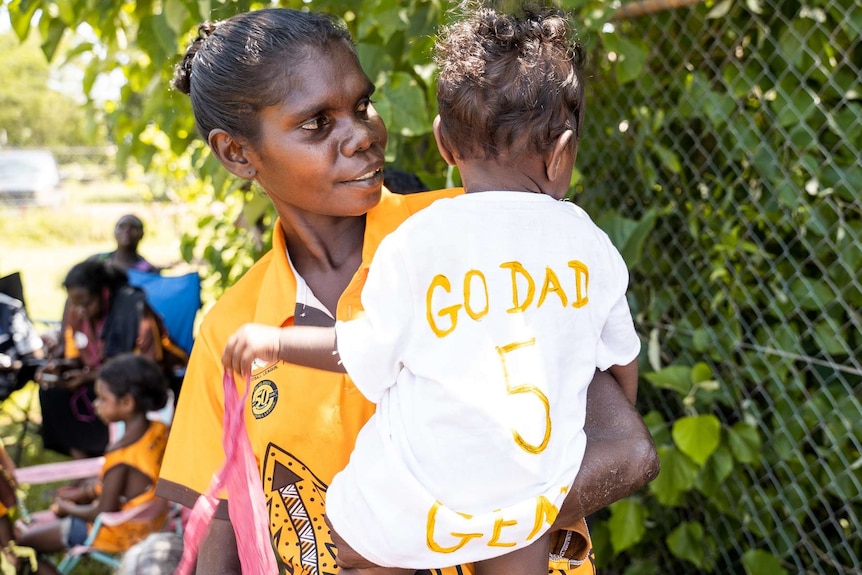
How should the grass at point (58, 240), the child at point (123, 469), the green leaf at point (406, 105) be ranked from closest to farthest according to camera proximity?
the green leaf at point (406, 105) < the child at point (123, 469) < the grass at point (58, 240)

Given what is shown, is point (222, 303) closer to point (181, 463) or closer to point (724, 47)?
point (181, 463)

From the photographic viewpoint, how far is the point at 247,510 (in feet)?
4.06

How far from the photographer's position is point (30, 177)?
78.3 feet

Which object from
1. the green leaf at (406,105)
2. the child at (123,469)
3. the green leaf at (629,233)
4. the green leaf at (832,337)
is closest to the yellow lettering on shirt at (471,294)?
the green leaf at (406,105)

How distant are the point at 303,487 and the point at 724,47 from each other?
2.24m

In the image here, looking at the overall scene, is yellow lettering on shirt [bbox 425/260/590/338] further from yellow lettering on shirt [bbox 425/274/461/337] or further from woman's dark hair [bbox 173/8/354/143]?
woman's dark hair [bbox 173/8/354/143]

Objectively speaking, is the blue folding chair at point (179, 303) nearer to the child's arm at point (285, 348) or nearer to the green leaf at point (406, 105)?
the green leaf at point (406, 105)

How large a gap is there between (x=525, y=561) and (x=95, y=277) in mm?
4188

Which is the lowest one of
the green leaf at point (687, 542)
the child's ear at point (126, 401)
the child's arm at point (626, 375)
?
the child's ear at point (126, 401)

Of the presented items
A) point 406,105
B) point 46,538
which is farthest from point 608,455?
point 46,538

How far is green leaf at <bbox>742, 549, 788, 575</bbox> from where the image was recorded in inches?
113

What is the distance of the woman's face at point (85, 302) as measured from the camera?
15.8 ft

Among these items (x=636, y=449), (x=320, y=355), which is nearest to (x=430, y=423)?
(x=320, y=355)

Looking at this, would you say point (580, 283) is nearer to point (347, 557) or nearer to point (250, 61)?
point (347, 557)
